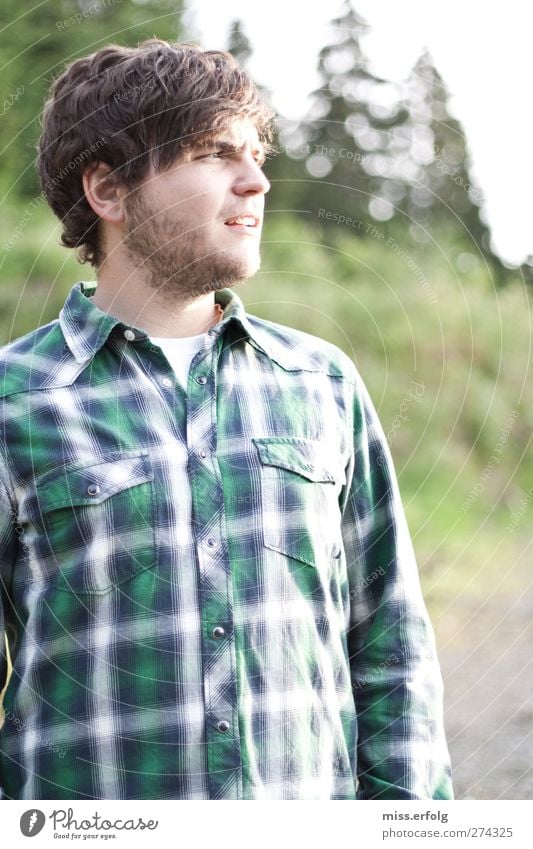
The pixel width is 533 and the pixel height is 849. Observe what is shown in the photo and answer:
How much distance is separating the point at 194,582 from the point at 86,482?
0.46 ft

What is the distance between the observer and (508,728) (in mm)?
2293

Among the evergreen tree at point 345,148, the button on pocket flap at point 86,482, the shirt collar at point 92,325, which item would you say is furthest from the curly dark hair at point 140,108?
the evergreen tree at point 345,148

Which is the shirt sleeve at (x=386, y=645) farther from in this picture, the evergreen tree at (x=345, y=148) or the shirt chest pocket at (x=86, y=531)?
the evergreen tree at (x=345, y=148)

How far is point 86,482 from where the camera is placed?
937 mm

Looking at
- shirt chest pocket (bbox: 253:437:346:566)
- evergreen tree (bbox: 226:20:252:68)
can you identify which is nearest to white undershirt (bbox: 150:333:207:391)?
shirt chest pocket (bbox: 253:437:346:566)

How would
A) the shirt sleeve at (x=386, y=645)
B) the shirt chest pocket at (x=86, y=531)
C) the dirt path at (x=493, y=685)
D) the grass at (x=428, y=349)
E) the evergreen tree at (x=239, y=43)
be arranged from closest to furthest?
the shirt chest pocket at (x=86, y=531), the shirt sleeve at (x=386, y=645), the evergreen tree at (x=239, y=43), the dirt path at (x=493, y=685), the grass at (x=428, y=349)

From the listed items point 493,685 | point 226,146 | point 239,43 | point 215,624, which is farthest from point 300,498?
point 493,685

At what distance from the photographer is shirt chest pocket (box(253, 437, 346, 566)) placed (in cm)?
97

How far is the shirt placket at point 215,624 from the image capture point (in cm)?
93

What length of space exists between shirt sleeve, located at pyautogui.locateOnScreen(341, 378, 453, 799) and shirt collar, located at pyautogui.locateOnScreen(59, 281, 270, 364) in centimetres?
15

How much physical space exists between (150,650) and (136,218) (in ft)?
1.48
